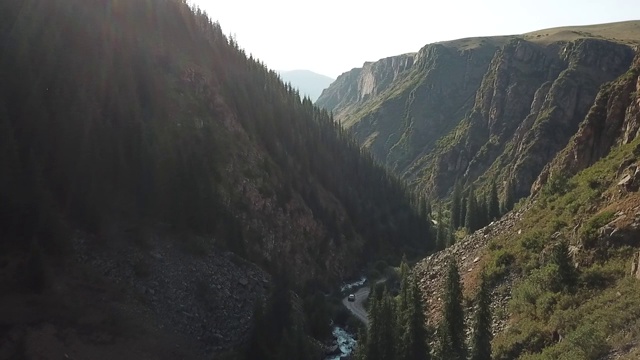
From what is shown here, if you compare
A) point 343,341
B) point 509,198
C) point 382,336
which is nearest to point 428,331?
point 382,336

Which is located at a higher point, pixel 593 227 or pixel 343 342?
pixel 593 227

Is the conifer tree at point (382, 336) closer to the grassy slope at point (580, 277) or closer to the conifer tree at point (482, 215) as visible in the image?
the grassy slope at point (580, 277)

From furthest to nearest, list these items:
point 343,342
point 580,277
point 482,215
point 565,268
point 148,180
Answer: point 482,215 → point 148,180 → point 343,342 → point 565,268 → point 580,277

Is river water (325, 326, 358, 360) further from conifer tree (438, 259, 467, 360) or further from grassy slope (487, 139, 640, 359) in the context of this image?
conifer tree (438, 259, 467, 360)

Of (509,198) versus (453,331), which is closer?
(453,331)

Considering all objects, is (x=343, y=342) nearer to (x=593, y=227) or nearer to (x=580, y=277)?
(x=580, y=277)

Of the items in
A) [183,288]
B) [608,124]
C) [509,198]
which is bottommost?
[183,288]

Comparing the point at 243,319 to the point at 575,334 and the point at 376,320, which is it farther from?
the point at 575,334

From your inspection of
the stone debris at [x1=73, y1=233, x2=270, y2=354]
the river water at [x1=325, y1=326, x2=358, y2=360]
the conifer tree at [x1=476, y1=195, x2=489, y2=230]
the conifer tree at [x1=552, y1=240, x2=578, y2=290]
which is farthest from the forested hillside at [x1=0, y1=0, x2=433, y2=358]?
the conifer tree at [x1=552, y1=240, x2=578, y2=290]
